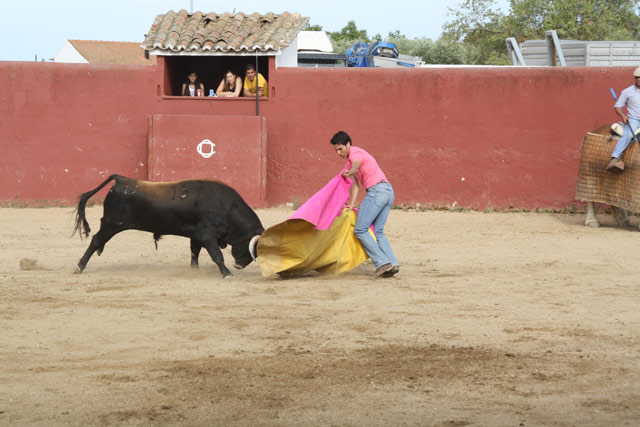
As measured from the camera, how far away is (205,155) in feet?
46.8

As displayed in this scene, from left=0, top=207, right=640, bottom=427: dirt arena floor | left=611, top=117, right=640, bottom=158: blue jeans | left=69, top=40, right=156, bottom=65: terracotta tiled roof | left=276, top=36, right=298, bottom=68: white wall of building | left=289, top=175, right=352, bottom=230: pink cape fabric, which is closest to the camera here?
left=0, top=207, right=640, bottom=427: dirt arena floor

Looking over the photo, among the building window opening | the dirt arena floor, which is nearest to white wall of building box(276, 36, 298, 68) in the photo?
the building window opening

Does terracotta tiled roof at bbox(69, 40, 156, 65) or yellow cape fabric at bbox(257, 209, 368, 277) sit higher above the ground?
terracotta tiled roof at bbox(69, 40, 156, 65)

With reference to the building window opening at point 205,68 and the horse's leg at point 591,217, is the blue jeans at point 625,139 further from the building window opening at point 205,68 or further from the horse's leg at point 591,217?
the building window opening at point 205,68

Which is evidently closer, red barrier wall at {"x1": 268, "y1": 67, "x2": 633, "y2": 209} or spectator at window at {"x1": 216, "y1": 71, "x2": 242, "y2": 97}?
red barrier wall at {"x1": 268, "y1": 67, "x2": 633, "y2": 209}

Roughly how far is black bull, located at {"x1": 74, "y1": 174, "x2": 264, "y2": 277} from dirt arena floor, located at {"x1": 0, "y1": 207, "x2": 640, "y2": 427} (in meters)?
0.34

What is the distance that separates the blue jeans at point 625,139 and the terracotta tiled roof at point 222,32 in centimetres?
550

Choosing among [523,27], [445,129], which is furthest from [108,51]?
[445,129]

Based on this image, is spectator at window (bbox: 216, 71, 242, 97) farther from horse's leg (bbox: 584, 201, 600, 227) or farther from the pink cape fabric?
the pink cape fabric

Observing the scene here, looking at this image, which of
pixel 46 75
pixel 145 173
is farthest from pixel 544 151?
pixel 46 75

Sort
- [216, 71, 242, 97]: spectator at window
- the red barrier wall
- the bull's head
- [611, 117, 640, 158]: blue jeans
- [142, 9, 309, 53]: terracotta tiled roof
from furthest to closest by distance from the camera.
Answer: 1. [216, 71, 242, 97]: spectator at window
2. [142, 9, 309, 53]: terracotta tiled roof
3. the red barrier wall
4. [611, 117, 640, 158]: blue jeans
5. the bull's head

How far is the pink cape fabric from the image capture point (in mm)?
8406

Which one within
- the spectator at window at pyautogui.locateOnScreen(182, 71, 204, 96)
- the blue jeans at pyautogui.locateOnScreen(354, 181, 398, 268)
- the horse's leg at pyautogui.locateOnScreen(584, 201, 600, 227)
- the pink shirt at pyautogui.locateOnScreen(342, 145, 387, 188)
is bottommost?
the horse's leg at pyautogui.locateOnScreen(584, 201, 600, 227)

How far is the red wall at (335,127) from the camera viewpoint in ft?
47.4
